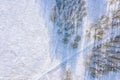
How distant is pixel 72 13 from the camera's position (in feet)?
2.56

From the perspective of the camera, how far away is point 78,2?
778 mm

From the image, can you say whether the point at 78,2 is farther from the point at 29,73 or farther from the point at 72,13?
the point at 29,73

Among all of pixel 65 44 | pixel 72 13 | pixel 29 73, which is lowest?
pixel 29 73

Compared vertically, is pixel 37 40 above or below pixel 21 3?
below

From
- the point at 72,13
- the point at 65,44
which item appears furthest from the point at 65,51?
the point at 72,13

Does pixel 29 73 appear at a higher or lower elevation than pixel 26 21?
lower

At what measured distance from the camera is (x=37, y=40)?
772 millimetres

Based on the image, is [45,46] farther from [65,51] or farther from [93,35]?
[93,35]

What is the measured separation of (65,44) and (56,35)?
0.16 ft

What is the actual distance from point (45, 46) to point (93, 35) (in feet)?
0.61

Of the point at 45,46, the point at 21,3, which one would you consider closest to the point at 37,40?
the point at 45,46

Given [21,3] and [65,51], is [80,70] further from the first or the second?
[21,3]

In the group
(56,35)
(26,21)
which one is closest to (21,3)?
(26,21)

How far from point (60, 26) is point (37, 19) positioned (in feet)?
0.29
